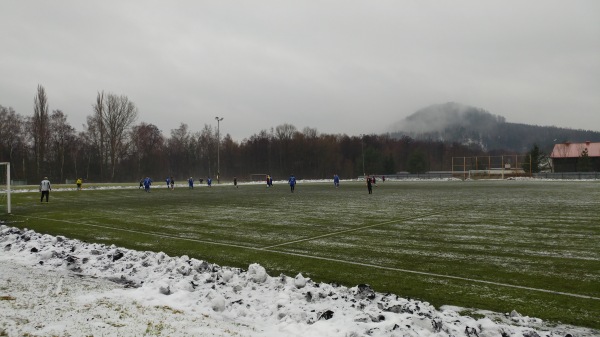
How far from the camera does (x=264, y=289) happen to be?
6.83 m

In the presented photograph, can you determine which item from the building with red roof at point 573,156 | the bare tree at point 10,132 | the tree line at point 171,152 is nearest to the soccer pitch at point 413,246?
the tree line at point 171,152

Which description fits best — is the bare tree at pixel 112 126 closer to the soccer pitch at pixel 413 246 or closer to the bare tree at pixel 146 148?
the bare tree at pixel 146 148

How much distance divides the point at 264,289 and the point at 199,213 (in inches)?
551

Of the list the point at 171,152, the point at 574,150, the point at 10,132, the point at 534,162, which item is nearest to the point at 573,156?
the point at 574,150

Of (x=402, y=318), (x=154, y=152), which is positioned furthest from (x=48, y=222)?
(x=154, y=152)

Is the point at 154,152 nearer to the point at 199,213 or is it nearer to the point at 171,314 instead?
the point at 199,213

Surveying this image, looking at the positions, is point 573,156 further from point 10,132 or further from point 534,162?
point 10,132

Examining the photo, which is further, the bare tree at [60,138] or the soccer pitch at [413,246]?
the bare tree at [60,138]

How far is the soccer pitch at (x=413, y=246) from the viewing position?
22.7ft

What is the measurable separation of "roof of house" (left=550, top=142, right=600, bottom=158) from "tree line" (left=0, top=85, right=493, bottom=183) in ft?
99.4

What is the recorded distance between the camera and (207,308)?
5953 millimetres

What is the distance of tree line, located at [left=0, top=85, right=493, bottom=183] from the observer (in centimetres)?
7731

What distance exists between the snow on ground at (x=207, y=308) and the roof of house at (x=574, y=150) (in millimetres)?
107155

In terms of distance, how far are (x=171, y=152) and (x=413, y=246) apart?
361 ft
